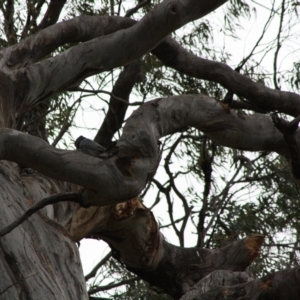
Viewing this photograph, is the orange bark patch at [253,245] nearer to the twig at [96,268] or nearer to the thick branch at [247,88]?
the thick branch at [247,88]

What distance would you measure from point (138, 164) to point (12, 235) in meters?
0.46

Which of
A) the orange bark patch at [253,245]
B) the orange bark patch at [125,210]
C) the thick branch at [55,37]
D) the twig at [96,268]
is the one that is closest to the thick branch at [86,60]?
the thick branch at [55,37]

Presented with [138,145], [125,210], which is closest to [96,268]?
[125,210]

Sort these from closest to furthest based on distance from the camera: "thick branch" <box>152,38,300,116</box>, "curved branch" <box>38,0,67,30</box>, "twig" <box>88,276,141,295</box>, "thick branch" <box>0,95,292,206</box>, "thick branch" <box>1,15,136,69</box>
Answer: "thick branch" <box>0,95,292,206</box> < "thick branch" <box>1,15,136,69</box> < "thick branch" <box>152,38,300,116</box> < "twig" <box>88,276,141,295</box> < "curved branch" <box>38,0,67,30</box>

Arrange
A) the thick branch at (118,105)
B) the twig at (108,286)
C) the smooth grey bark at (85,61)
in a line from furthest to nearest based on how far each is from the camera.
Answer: the twig at (108,286), the thick branch at (118,105), the smooth grey bark at (85,61)

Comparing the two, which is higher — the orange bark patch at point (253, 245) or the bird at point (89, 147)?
the bird at point (89, 147)

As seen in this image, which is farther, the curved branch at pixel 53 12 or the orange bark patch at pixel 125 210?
the curved branch at pixel 53 12

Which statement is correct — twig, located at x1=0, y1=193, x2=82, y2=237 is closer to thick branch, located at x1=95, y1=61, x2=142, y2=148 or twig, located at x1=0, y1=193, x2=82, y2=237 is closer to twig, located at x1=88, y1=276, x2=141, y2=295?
thick branch, located at x1=95, y1=61, x2=142, y2=148

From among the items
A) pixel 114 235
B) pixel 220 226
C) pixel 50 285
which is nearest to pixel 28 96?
pixel 114 235

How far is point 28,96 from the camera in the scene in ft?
9.22

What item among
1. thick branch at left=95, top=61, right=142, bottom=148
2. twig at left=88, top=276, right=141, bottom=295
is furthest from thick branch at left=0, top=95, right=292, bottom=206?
twig at left=88, top=276, right=141, bottom=295

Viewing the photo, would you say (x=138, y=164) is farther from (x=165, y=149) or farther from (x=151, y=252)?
(x=165, y=149)

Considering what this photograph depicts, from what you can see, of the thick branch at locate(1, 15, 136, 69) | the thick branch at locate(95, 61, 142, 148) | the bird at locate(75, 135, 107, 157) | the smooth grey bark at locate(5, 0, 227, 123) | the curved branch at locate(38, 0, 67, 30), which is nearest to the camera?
the bird at locate(75, 135, 107, 157)

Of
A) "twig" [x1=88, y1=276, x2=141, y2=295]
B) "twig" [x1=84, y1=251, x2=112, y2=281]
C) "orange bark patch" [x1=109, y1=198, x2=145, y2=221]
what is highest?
"twig" [x1=84, y1=251, x2=112, y2=281]
